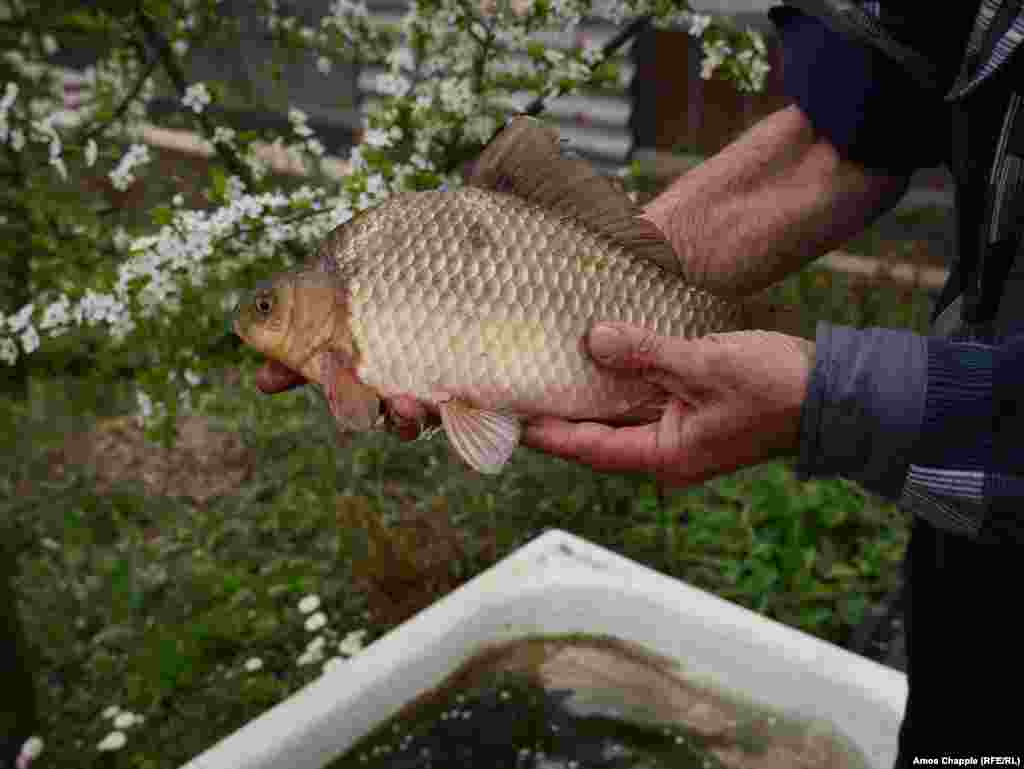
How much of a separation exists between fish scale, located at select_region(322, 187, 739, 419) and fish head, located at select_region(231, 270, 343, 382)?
0.04 m

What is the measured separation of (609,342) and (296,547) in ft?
8.60

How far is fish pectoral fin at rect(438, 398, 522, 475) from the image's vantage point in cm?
149

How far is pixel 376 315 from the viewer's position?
149cm

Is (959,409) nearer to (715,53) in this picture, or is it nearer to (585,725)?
(585,725)

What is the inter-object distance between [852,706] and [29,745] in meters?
2.11

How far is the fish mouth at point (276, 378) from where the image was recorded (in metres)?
1.65

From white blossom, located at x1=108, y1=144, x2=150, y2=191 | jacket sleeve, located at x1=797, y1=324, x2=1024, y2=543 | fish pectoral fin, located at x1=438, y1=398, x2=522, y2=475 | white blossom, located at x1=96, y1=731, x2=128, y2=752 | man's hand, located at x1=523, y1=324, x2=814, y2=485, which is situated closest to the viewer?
jacket sleeve, located at x1=797, y1=324, x2=1024, y2=543

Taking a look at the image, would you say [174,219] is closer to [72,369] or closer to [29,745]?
[29,745]

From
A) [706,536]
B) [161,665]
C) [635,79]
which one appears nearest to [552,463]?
[706,536]

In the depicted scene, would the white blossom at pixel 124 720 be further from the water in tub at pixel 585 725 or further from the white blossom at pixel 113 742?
the water in tub at pixel 585 725

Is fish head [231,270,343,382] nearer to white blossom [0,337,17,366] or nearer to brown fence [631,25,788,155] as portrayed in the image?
white blossom [0,337,17,366]

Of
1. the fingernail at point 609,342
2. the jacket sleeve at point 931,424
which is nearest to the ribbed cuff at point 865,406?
the jacket sleeve at point 931,424

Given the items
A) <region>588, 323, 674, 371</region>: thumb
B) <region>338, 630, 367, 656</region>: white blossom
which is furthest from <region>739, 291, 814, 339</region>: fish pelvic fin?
<region>338, 630, 367, 656</region>: white blossom

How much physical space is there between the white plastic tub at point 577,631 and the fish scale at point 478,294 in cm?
115
